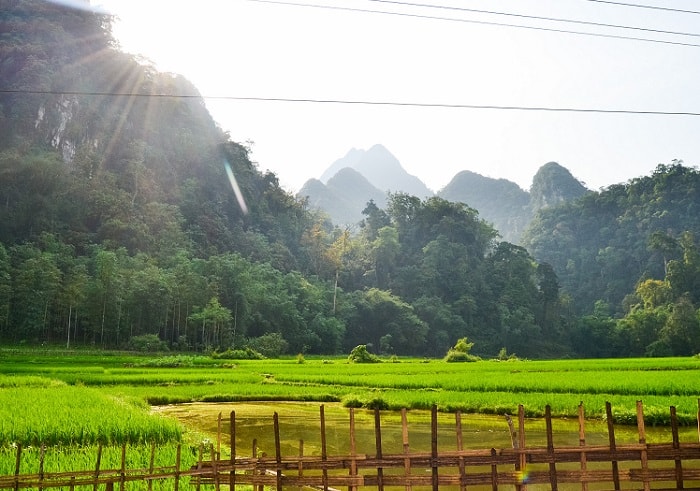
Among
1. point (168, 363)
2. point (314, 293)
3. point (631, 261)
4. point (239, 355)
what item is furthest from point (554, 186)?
point (168, 363)

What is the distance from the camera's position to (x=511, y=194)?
150875 mm

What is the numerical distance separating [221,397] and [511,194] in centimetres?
14614

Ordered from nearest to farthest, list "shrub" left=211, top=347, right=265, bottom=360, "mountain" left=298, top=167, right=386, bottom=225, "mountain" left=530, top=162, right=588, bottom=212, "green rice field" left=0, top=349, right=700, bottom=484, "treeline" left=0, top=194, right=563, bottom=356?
"green rice field" left=0, top=349, right=700, bottom=484 < "shrub" left=211, top=347, right=265, bottom=360 < "treeline" left=0, top=194, right=563, bottom=356 < "mountain" left=530, top=162, right=588, bottom=212 < "mountain" left=298, top=167, right=386, bottom=225

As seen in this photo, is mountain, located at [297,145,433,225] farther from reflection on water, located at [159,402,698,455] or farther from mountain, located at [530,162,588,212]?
reflection on water, located at [159,402,698,455]

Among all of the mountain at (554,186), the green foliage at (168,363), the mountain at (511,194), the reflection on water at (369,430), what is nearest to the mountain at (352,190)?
the mountain at (511,194)

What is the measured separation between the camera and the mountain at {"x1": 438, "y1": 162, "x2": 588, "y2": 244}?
119 m

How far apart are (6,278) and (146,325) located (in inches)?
413

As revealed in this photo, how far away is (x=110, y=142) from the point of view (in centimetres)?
6116

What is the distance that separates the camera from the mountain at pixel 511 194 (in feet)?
390

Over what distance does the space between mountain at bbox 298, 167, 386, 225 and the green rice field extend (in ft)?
369

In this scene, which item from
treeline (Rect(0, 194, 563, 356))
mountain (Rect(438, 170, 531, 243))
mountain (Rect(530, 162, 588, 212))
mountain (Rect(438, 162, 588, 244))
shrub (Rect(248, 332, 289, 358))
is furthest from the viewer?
mountain (Rect(438, 170, 531, 243))

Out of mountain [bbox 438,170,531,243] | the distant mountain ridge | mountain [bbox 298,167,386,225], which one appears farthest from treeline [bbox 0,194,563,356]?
mountain [bbox 438,170,531,243]

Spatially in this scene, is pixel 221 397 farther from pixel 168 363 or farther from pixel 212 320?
pixel 212 320

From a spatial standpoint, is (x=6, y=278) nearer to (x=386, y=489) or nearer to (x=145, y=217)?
(x=145, y=217)
